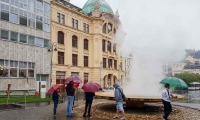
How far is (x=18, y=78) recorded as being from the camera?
117 ft

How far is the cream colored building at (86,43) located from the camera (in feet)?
154

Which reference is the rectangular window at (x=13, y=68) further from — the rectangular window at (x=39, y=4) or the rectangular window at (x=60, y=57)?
the rectangular window at (x=60, y=57)

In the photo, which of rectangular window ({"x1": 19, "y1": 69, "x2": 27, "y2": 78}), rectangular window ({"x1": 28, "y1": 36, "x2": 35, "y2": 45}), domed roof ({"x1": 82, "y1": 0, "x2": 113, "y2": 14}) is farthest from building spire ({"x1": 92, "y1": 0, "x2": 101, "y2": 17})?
rectangular window ({"x1": 19, "y1": 69, "x2": 27, "y2": 78})

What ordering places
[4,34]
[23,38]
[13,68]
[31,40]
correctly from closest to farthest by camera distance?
[4,34], [13,68], [23,38], [31,40]

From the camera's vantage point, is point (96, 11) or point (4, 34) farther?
point (96, 11)

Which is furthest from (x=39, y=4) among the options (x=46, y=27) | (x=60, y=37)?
(x=60, y=37)

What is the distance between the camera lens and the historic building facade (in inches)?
1353

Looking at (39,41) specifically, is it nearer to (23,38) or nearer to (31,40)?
(31,40)

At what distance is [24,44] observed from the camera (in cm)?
3753

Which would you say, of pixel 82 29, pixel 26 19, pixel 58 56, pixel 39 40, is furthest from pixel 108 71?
pixel 26 19

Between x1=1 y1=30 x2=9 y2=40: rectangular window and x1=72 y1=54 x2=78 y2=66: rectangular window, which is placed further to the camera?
x1=72 y1=54 x2=78 y2=66: rectangular window

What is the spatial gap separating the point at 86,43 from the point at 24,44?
19585mm

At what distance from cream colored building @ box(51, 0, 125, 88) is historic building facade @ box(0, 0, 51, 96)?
3.38 metres

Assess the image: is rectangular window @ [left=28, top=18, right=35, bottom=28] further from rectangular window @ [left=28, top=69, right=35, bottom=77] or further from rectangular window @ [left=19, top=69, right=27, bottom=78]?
rectangular window @ [left=19, top=69, right=27, bottom=78]
